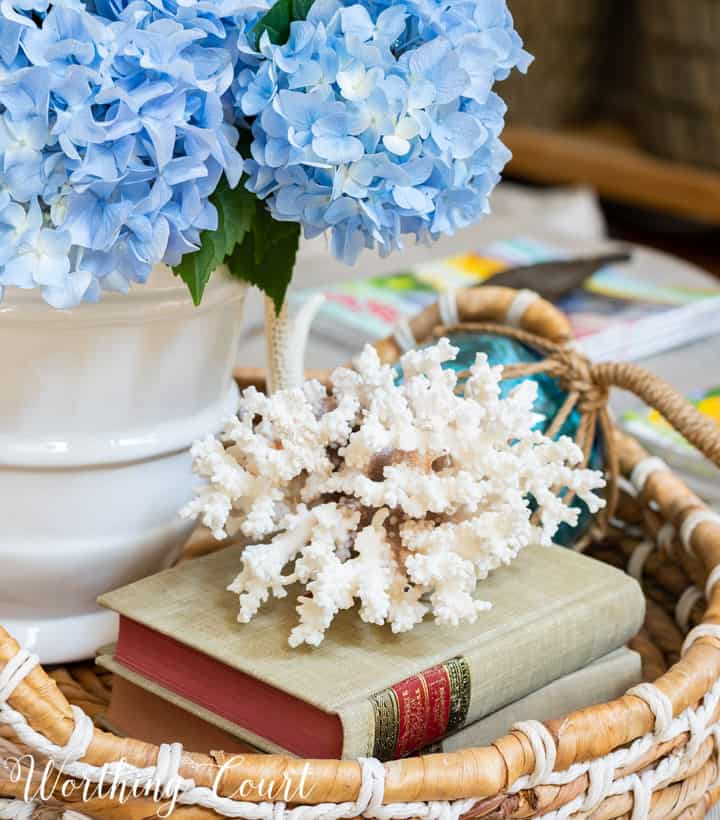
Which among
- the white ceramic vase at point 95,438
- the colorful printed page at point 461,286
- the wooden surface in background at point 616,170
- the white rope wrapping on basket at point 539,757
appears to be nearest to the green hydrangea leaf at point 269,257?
the white ceramic vase at point 95,438

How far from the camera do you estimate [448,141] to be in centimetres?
52


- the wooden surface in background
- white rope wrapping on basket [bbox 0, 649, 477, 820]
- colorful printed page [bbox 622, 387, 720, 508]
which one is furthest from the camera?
the wooden surface in background

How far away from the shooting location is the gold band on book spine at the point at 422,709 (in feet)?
1.58

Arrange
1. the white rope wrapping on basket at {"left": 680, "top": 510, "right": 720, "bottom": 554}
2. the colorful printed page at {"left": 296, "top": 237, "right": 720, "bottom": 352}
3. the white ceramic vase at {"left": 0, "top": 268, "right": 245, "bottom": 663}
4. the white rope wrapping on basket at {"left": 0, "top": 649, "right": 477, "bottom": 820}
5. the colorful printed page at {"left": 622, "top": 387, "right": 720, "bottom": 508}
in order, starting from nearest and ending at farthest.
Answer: the white rope wrapping on basket at {"left": 0, "top": 649, "right": 477, "bottom": 820} < the white ceramic vase at {"left": 0, "top": 268, "right": 245, "bottom": 663} < the white rope wrapping on basket at {"left": 680, "top": 510, "right": 720, "bottom": 554} < the colorful printed page at {"left": 622, "top": 387, "right": 720, "bottom": 508} < the colorful printed page at {"left": 296, "top": 237, "right": 720, "bottom": 352}

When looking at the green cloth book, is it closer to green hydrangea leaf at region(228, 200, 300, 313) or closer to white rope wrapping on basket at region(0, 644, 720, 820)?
white rope wrapping on basket at region(0, 644, 720, 820)

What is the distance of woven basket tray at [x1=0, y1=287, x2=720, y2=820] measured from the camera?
441mm

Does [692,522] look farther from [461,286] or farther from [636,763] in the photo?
[461,286]

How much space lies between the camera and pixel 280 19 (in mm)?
509

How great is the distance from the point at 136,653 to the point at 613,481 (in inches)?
13.7

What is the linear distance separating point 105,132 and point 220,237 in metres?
0.09

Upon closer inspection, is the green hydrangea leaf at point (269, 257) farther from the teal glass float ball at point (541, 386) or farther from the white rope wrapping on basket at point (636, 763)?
the white rope wrapping on basket at point (636, 763)

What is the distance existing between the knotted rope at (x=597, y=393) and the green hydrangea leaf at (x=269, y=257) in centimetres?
15

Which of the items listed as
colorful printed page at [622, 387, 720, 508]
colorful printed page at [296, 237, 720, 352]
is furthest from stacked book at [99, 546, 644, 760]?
colorful printed page at [296, 237, 720, 352]

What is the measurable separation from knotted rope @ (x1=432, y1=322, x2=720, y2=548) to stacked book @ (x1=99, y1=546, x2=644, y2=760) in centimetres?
13
